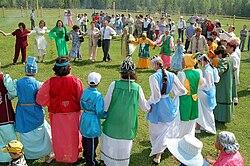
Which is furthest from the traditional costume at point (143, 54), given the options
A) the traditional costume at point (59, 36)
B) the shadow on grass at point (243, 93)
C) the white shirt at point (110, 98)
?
the white shirt at point (110, 98)

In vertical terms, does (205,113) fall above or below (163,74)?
below

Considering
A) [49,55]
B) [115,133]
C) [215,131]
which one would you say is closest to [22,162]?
[115,133]

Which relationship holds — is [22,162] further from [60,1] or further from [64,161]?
[60,1]

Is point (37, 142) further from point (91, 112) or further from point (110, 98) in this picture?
point (110, 98)

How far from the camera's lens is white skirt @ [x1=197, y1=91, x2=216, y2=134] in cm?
645

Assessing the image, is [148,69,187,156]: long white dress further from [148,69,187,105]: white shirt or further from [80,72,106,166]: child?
[80,72,106,166]: child

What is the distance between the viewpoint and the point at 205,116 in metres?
6.57

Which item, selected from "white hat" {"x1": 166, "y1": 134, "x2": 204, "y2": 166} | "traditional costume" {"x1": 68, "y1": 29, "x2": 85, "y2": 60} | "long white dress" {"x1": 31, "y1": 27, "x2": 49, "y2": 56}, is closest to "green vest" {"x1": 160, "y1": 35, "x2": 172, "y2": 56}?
"traditional costume" {"x1": 68, "y1": 29, "x2": 85, "y2": 60}

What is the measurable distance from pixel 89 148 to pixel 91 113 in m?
0.60

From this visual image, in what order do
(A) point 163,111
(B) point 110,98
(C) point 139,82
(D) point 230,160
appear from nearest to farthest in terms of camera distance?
(D) point 230,160 → (B) point 110,98 → (A) point 163,111 → (C) point 139,82

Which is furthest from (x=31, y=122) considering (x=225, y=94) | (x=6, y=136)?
(x=225, y=94)

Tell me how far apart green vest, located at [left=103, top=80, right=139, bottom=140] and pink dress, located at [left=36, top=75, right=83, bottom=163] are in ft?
1.79

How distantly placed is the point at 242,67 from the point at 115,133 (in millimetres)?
10662

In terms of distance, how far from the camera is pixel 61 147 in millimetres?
4945
